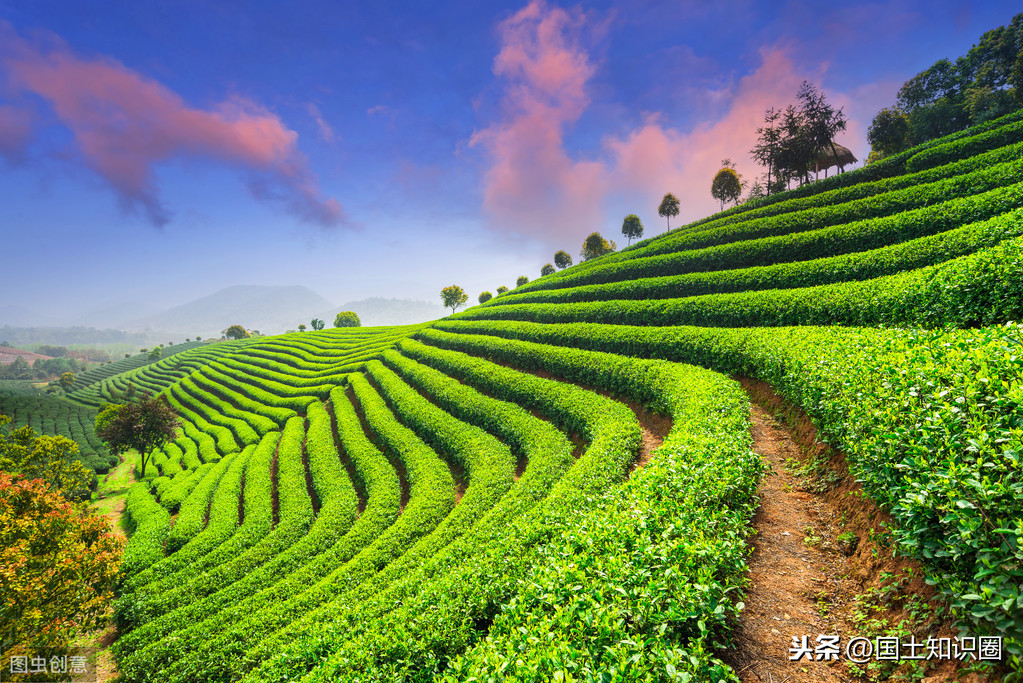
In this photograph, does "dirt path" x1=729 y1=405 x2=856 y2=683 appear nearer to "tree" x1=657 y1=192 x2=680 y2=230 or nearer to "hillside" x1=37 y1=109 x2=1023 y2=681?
"hillside" x1=37 y1=109 x2=1023 y2=681

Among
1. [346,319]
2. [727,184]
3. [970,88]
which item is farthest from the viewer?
[346,319]

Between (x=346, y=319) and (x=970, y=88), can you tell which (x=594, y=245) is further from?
(x=346, y=319)

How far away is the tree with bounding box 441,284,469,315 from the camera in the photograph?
93838mm

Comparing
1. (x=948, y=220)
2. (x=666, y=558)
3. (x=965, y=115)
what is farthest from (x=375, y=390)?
(x=965, y=115)

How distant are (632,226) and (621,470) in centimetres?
7064

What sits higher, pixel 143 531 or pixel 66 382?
pixel 66 382

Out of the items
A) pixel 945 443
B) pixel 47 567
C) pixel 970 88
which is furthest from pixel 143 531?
pixel 970 88

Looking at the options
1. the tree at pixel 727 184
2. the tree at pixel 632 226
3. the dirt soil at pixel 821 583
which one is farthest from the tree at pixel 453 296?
the dirt soil at pixel 821 583

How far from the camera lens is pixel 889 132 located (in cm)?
4144

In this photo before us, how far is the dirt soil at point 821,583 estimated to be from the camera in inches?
148

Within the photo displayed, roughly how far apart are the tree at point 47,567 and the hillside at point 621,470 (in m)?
1.81

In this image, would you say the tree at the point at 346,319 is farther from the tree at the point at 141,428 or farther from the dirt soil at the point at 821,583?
the dirt soil at the point at 821,583

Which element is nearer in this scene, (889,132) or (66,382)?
(889,132)

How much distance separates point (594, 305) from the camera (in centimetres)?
2811
